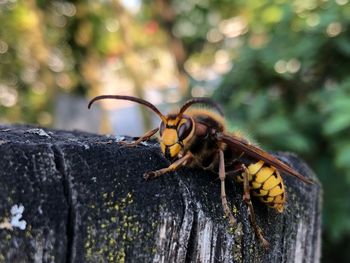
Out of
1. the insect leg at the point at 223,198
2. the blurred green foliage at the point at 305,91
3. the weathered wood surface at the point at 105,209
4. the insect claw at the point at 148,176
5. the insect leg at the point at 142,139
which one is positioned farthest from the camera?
the blurred green foliage at the point at 305,91

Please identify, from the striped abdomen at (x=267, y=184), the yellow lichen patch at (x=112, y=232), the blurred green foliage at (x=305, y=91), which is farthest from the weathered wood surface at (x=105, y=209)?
the blurred green foliage at (x=305, y=91)

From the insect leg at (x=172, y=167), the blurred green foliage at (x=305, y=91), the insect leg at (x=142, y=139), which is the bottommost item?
the insect leg at (x=172, y=167)

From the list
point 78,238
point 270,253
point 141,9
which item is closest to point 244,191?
point 270,253

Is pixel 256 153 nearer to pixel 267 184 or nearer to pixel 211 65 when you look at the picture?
pixel 267 184

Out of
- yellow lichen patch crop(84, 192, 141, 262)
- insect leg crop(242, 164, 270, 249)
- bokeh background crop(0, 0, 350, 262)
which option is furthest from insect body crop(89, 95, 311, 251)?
bokeh background crop(0, 0, 350, 262)

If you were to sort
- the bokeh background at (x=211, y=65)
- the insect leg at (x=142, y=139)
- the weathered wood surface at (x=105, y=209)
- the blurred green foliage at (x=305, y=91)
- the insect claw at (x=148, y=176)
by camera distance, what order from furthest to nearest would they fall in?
the bokeh background at (x=211, y=65), the blurred green foliage at (x=305, y=91), the insect leg at (x=142, y=139), the insect claw at (x=148, y=176), the weathered wood surface at (x=105, y=209)

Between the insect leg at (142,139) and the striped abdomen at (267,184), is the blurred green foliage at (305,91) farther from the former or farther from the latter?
the insect leg at (142,139)

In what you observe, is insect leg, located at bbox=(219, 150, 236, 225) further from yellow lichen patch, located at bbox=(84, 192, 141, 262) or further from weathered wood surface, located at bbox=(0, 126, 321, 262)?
yellow lichen patch, located at bbox=(84, 192, 141, 262)

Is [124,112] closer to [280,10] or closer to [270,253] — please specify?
[280,10]
